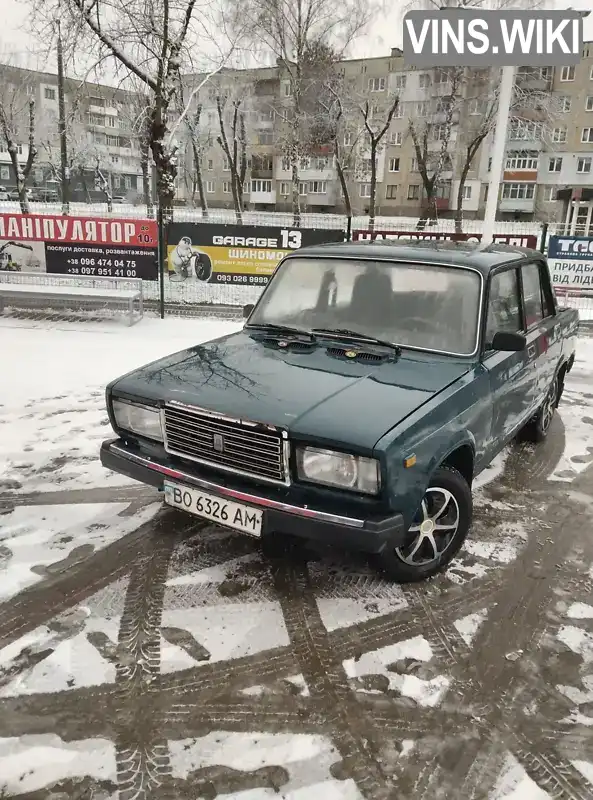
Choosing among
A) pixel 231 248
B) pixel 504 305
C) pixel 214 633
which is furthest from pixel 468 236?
pixel 214 633

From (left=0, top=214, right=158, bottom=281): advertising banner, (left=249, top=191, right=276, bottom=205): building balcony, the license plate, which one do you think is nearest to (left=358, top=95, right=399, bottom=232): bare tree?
(left=249, top=191, right=276, bottom=205): building balcony

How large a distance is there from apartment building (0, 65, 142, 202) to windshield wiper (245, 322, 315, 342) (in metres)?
19.5

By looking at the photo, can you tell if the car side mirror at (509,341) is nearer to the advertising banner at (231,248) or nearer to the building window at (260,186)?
the advertising banner at (231,248)

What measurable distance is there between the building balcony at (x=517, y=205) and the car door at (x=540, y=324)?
4603 cm

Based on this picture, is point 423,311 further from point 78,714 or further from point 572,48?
point 572,48

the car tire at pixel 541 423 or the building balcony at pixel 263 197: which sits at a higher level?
the building balcony at pixel 263 197

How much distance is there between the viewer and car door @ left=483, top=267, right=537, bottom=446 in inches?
158

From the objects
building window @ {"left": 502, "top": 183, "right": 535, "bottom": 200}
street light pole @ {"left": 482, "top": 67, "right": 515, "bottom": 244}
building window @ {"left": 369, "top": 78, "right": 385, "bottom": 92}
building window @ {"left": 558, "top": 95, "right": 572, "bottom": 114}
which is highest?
building window @ {"left": 369, "top": 78, "right": 385, "bottom": 92}

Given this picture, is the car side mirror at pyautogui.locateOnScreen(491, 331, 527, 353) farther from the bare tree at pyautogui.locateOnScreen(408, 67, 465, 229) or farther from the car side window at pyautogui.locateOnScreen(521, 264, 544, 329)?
the bare tree at pyautogui.locateOnScreen(408, 67, 465, 229)

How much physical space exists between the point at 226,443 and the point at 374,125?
39064 mm

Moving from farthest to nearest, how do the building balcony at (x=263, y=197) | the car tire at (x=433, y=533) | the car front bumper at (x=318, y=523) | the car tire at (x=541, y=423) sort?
the building balcony at (x=263, y=197)
the car tire at (x=541, y=423)
the car tire at (x=433, y=533)
the car front bumper at (x=318, y=523)

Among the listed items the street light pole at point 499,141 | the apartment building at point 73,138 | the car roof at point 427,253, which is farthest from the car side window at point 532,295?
the apartment building at point 73,138

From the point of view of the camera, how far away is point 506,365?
418 cm

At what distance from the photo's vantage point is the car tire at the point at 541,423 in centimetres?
583
